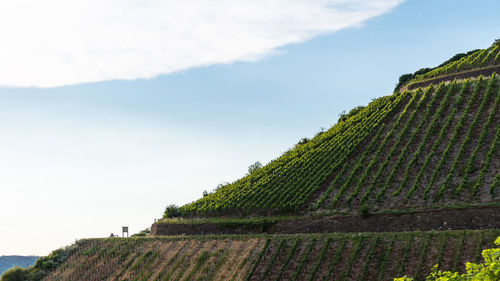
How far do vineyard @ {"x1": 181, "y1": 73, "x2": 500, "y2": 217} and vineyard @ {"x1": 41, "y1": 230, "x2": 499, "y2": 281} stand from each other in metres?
5.72

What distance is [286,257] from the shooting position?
30.9 meters

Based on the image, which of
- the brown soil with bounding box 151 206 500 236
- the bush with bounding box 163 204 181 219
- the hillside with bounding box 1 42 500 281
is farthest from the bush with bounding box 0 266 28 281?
the brown soil with bounding box 151 206 500 236

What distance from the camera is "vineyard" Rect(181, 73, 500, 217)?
1395 inches

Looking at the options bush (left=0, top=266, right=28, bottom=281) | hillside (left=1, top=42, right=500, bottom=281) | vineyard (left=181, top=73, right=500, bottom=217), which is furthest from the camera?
bush (left=0, top=266, right=28, bottom=281)

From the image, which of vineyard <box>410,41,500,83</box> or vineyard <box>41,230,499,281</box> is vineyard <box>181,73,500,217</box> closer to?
vineyard <box>41,230,499,281</box>

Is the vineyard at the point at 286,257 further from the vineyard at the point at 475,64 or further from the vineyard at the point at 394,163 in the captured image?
the vineyard at the point at 475,64

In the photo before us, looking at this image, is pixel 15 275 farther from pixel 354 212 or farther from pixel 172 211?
pixel 354 212

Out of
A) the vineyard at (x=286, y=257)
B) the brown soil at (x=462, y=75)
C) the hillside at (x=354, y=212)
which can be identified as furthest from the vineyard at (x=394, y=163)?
the brown soil at (x=462, y=75)

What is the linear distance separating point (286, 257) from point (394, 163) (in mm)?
14873

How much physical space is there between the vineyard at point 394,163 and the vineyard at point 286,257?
225 inches

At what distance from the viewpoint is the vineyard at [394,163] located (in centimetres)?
3544

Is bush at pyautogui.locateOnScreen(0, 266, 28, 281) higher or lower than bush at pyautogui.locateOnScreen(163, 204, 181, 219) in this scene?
lower

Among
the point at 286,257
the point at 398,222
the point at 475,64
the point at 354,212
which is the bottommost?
the point at 286,257

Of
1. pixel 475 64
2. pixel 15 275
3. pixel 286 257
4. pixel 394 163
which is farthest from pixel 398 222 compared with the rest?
pixel 475 64
